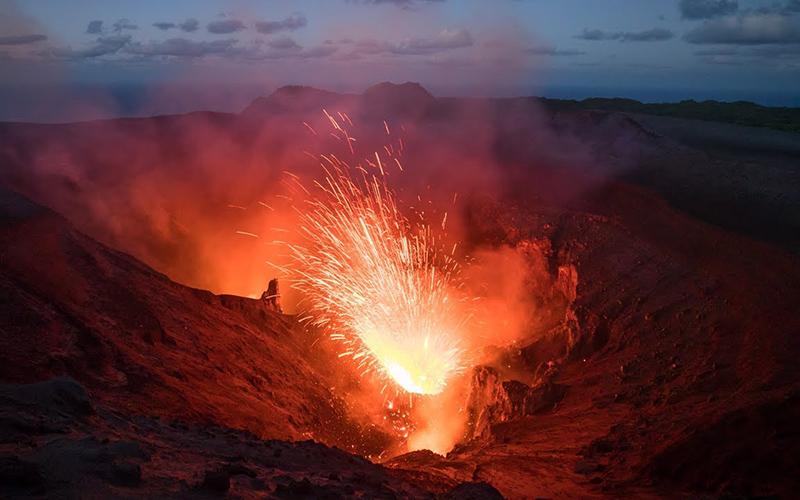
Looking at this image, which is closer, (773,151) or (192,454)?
(192,454)

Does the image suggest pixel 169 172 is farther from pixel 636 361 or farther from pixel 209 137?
pixel 636 361

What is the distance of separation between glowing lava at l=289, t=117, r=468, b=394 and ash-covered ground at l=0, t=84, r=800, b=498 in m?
1.03

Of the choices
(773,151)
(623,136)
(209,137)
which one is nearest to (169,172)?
(209,137)

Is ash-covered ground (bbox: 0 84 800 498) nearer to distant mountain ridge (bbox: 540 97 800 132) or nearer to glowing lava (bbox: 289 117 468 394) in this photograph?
glowing lava (bbox: 289 117 468 394)

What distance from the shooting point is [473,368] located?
1359 cm

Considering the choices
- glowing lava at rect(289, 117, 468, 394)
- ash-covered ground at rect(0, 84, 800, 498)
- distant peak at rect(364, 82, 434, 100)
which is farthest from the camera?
distant peak at rect(364, 82, 434, 100)

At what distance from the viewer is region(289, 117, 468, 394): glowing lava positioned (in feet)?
51.4

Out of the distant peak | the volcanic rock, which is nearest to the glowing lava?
the volcanic rock

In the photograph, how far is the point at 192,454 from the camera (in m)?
6.09

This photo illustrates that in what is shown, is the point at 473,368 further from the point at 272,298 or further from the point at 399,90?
→ the point at 399,90

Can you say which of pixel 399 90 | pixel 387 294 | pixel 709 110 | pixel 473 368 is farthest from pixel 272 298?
pixel 709 110

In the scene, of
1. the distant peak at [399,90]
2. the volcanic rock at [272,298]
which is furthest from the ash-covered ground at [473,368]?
the distant peak at [399,90]

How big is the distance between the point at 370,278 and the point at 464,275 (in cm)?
290

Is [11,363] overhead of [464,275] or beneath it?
beneath
